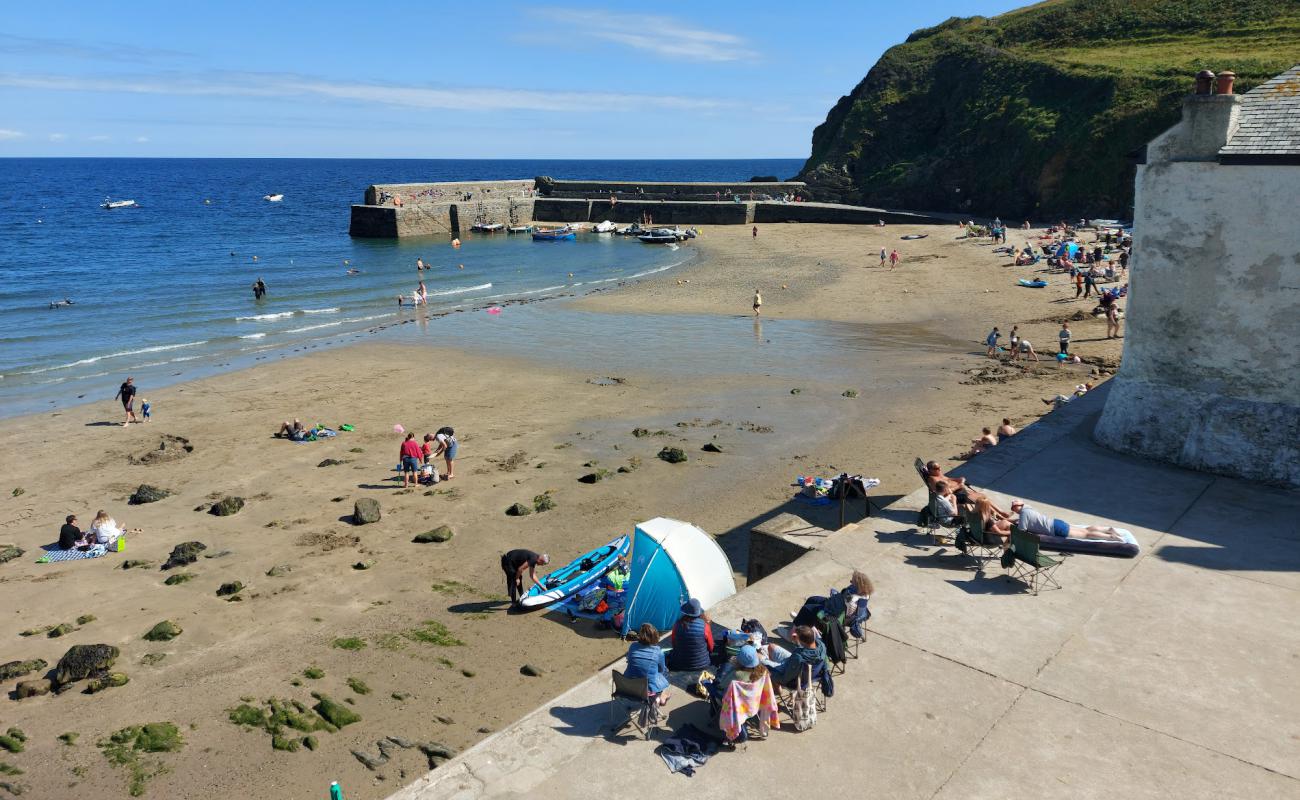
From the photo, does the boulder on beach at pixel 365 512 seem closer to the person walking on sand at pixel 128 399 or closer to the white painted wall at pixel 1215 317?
the person walking on sand at pixel 128 399

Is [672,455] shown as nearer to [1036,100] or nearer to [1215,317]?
[1215,317]

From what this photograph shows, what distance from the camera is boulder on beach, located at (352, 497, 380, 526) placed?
16203 mm

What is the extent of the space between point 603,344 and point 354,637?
66.8ft

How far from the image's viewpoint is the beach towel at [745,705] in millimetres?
7484

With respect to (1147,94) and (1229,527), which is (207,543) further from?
(1147,94)

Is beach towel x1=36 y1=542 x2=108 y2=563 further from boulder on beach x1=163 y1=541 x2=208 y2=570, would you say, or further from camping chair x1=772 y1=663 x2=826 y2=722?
camping chair x1=772 y1=663 x2=826 y2=722

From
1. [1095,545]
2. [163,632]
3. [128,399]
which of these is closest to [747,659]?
[1095,545]

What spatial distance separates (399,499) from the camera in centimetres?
1739

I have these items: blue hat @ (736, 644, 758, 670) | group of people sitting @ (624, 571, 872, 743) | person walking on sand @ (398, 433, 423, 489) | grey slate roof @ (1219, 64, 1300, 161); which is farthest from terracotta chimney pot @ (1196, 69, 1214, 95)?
person walking on sand @ (398, 433, 423, 489)

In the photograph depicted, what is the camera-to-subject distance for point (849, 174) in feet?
244

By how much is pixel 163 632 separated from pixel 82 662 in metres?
1.07

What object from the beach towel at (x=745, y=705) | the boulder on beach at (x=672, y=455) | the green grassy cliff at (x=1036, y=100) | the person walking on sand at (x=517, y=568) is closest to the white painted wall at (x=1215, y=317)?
the boulder on beach at (x=672, y=455)

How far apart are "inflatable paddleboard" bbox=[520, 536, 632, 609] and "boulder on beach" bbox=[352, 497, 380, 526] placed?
448 centimetres

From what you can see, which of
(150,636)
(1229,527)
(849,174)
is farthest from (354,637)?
(849,174)
